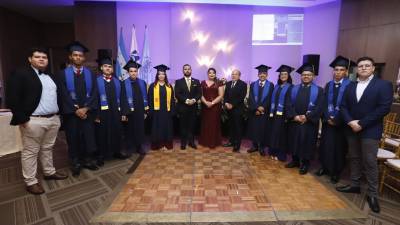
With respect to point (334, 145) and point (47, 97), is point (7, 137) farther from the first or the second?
point (334, 145)

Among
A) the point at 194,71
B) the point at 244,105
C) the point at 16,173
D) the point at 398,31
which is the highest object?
the point at 398,31

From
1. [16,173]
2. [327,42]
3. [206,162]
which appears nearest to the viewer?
[16,173]

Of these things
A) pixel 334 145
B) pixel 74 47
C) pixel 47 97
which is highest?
pixel 74 47

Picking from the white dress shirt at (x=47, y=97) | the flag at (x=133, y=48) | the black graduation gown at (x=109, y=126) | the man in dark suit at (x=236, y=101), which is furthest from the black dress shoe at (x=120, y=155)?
the flag at (x=133, y=48)

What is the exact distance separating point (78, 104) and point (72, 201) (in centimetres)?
124

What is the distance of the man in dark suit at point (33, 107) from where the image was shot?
2457 mm

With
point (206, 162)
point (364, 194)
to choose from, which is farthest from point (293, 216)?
point (206, 162)

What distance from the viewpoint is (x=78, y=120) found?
3.12 m

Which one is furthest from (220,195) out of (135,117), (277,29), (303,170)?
(277,29)

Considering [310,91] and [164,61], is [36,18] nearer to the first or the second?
[164,61]

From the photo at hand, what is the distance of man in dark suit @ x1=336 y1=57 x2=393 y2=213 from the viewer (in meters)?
2.39

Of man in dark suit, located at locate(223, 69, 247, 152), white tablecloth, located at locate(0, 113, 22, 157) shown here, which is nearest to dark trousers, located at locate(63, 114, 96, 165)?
white tablecloth, located at locate(0, 113, 22, 157)

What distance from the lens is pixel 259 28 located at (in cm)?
623

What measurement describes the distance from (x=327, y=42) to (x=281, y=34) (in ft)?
3.78
